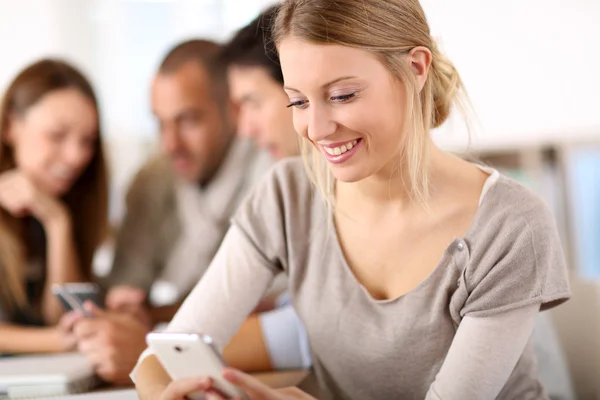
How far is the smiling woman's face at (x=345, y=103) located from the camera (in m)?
0.74

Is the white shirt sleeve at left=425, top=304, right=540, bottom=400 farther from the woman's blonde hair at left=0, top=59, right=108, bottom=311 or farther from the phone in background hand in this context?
the woman's blonde hair at left=0, top=59, right=108, bottom=311

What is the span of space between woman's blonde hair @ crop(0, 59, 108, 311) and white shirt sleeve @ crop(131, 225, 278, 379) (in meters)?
0.76

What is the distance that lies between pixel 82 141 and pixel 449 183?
0.98m

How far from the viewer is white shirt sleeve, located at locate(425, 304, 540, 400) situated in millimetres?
777

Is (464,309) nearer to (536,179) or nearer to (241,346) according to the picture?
(241,346)

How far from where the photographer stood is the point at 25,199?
1.61m

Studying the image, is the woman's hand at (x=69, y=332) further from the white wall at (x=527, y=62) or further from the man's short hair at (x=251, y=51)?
the white wall at (x=527, y=62)

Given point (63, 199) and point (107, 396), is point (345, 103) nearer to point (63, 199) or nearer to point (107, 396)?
point (107, 396)

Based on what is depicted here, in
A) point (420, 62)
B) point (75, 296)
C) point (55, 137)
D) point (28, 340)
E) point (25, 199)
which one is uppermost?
point (420, 62)

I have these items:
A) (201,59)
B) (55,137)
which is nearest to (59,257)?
(55,137)

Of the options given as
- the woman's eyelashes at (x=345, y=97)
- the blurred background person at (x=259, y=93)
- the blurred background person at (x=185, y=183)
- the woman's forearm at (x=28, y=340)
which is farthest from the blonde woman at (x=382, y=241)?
the blurred background person at (x=185, y=183)

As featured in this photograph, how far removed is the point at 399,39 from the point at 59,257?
109 centimetres

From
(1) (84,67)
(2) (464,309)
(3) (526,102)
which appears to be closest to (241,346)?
(2) (464,309)

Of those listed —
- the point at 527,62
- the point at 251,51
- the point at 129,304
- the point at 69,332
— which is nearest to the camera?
the point at 69,332
